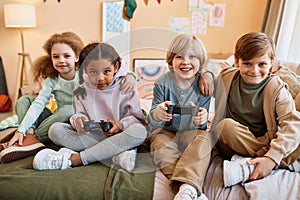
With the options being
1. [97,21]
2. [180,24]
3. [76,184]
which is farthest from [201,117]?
[97,21]

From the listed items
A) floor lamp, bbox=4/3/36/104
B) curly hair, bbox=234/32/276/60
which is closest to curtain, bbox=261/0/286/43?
curly hair, bbox=234/32/276/60

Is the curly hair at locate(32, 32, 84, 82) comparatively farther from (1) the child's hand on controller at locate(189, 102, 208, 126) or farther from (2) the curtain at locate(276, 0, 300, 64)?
(2) the curtain at locate(276, 0, 300, 64)

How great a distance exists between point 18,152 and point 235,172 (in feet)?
Answer: 2.78

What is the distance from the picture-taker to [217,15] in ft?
9.12

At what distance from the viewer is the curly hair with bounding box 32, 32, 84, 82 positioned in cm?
143

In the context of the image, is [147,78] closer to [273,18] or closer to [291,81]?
[291,81]

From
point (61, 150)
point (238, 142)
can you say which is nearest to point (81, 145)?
point (61, 150)

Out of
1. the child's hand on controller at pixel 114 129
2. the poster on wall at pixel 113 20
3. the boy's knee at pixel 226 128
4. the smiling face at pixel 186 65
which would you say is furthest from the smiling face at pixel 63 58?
the poster on wall at pixel 113 20

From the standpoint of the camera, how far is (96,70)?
118 cm

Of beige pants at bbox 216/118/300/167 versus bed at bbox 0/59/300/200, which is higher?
beige pants at bbox 216/118/300/167

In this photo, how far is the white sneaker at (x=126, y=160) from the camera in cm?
105

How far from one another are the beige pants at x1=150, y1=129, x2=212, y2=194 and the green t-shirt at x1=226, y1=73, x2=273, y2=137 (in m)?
0.16

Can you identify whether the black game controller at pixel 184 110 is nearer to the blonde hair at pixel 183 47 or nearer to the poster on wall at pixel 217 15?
the blonde hair at pixel 183 47

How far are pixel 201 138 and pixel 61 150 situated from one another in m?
0.57
